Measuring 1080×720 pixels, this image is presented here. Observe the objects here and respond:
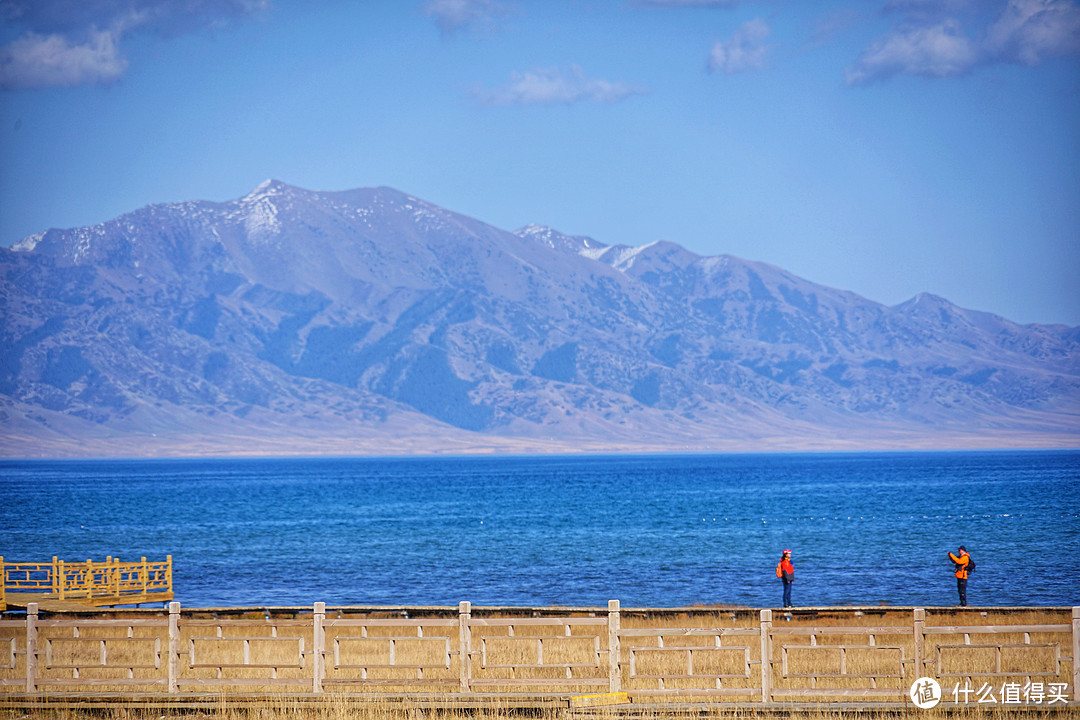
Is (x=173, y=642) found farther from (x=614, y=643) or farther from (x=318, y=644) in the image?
(x=614, y=643)

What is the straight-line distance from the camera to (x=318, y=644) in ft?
63.4

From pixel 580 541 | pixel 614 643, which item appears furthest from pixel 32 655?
pixel 580 541

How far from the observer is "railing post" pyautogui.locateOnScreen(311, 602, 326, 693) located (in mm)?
18844

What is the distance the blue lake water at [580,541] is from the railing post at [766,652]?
2396 cm

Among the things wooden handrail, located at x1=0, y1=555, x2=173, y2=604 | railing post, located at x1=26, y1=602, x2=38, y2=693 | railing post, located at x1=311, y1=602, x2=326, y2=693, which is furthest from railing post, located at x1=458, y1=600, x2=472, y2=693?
wooden handrail, located at x1=0, y1=555, x2=173, y2=604

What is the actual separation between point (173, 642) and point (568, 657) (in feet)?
34.2

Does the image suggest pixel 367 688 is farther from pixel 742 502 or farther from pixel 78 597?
pixel 742 502

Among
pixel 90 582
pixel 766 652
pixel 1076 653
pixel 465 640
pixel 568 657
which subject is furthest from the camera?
pixel 90 582

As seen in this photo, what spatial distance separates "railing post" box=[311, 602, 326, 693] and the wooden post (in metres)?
4.24

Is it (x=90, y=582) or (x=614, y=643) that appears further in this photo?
(x=90, y=582)

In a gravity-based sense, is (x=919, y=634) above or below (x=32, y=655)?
above
